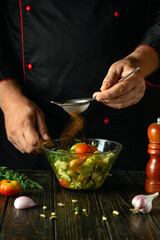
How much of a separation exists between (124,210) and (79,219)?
0.17m

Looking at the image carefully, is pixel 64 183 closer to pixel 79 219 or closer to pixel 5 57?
pixel 79 219

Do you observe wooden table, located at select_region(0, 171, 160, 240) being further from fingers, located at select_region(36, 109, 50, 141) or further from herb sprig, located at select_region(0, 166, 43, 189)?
fingers, located at select_region(36, 109, 50, 141)

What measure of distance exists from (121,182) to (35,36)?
2.61ft

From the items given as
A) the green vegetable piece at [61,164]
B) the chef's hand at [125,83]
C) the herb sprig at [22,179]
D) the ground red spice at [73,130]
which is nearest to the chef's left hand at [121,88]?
the chef's hand at [125,83]

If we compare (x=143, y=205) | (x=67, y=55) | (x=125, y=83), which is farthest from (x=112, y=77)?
(x=143, y=205)

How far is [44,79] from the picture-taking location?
1.67 metres

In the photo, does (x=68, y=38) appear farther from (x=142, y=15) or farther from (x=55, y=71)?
(x=142, y=15)

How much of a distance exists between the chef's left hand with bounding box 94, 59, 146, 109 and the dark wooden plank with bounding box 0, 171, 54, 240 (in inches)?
17.3

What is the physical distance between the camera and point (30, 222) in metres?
1.03

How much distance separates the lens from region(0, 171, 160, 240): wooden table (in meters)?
0.96

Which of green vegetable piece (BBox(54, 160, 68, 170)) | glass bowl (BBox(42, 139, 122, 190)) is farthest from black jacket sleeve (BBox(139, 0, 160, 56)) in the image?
green vegetable piece (BBox(54, 160, 68, 170))

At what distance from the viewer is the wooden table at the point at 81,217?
962mm

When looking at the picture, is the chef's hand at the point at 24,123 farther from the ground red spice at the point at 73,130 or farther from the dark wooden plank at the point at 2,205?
the dark wooden plank at the point at 2,205

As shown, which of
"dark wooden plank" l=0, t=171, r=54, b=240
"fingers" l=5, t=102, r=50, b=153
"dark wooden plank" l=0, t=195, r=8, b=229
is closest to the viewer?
"dark wooden plank" l=0, t=171, r=54, b=240
